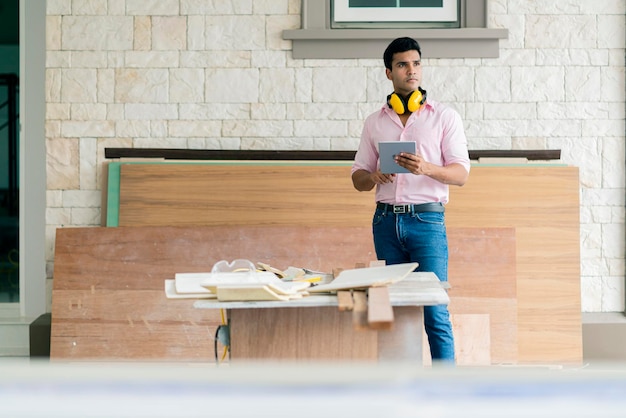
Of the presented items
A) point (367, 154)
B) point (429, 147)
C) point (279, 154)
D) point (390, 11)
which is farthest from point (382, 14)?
point (429, 147)

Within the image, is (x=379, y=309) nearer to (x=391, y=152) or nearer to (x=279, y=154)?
(x=391, y=152)

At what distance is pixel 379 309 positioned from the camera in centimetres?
189

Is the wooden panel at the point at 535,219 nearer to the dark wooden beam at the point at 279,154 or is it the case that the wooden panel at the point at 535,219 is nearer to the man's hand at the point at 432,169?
the dark wooden beam at the point at 279,154

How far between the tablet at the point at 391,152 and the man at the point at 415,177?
97 millimetres

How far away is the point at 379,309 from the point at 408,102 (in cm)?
160

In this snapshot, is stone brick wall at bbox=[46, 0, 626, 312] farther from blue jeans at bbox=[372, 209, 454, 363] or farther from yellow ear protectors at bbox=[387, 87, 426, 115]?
blue jeans at bbox=[372, 209, 454, 363]

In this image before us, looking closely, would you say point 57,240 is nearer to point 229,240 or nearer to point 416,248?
point 229,240

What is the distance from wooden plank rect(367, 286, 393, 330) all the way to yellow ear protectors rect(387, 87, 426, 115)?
1.27 m

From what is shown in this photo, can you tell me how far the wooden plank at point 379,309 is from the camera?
178 centimetres

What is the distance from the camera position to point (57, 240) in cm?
438

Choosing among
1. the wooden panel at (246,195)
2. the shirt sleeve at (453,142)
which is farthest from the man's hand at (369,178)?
the wooden panel at (246,195)

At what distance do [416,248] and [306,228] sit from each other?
1208mm

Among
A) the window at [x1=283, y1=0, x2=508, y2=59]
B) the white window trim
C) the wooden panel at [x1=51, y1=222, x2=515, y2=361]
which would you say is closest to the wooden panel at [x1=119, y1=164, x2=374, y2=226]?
the wooden panel at [x1=51, y1=222, x2=515, y2=361]

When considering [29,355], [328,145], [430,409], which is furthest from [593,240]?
[430,409]
